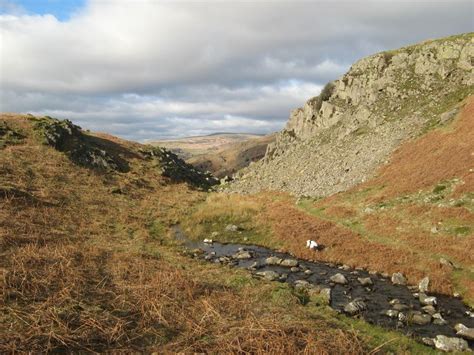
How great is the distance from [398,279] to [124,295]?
55.2 ft

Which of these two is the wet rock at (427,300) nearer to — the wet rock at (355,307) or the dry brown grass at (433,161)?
the wet rock at (355,307)

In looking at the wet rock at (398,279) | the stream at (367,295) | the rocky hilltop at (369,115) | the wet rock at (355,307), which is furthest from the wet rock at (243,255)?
the rocky hilltop at (369,115)

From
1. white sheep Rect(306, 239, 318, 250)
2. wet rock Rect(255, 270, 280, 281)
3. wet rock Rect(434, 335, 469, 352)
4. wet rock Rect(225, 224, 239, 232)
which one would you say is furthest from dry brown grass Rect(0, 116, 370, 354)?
white sheep Rect(306, 239, 318, 250)

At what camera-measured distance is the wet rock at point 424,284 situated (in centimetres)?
2283

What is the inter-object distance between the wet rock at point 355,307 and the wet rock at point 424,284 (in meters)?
4.51

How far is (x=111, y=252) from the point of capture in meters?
26.5

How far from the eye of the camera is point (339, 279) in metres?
24.5

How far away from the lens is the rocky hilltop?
4988 cm

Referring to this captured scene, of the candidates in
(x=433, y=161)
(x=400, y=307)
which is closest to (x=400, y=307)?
(x=400, y=307)

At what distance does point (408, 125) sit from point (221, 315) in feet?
143

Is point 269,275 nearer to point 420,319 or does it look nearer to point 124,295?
point 420,319

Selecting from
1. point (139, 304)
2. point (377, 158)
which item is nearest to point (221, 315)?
point (139, 304)

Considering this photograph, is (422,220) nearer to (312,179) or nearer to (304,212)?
(304,212)

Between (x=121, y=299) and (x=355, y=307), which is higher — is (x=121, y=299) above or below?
above
